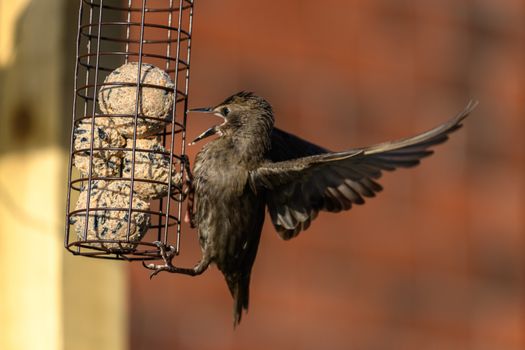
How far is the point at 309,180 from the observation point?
14.7 ft

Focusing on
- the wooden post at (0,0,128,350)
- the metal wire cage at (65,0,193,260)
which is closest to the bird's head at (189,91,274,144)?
the metal wire cage at (65,0,193,260)

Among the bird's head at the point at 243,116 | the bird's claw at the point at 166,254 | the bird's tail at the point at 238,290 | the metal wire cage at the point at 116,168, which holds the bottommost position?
the bird's tail at the point at 238,290

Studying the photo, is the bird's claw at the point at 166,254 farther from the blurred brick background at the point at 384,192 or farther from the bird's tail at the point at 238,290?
the blurred brick background at the point at 384,192

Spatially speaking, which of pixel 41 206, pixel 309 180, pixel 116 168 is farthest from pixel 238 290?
pixel 116 168

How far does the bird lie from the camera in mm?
4246

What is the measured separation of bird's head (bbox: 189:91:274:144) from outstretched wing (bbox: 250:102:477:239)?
13cm

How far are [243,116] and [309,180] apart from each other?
1.24ft

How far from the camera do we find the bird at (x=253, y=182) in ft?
13.9

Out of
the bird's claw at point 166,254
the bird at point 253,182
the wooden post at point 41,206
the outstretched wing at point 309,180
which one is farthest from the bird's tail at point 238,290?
the bird's claw at point 166,254

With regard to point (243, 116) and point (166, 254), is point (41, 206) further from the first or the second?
point (243, 116)

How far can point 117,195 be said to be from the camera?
3719 mm

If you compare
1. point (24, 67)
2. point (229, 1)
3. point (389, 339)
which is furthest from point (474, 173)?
point (24, 67)

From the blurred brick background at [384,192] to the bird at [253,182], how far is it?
6.04 feet

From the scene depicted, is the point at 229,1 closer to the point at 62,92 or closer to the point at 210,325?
the point at 210,325
